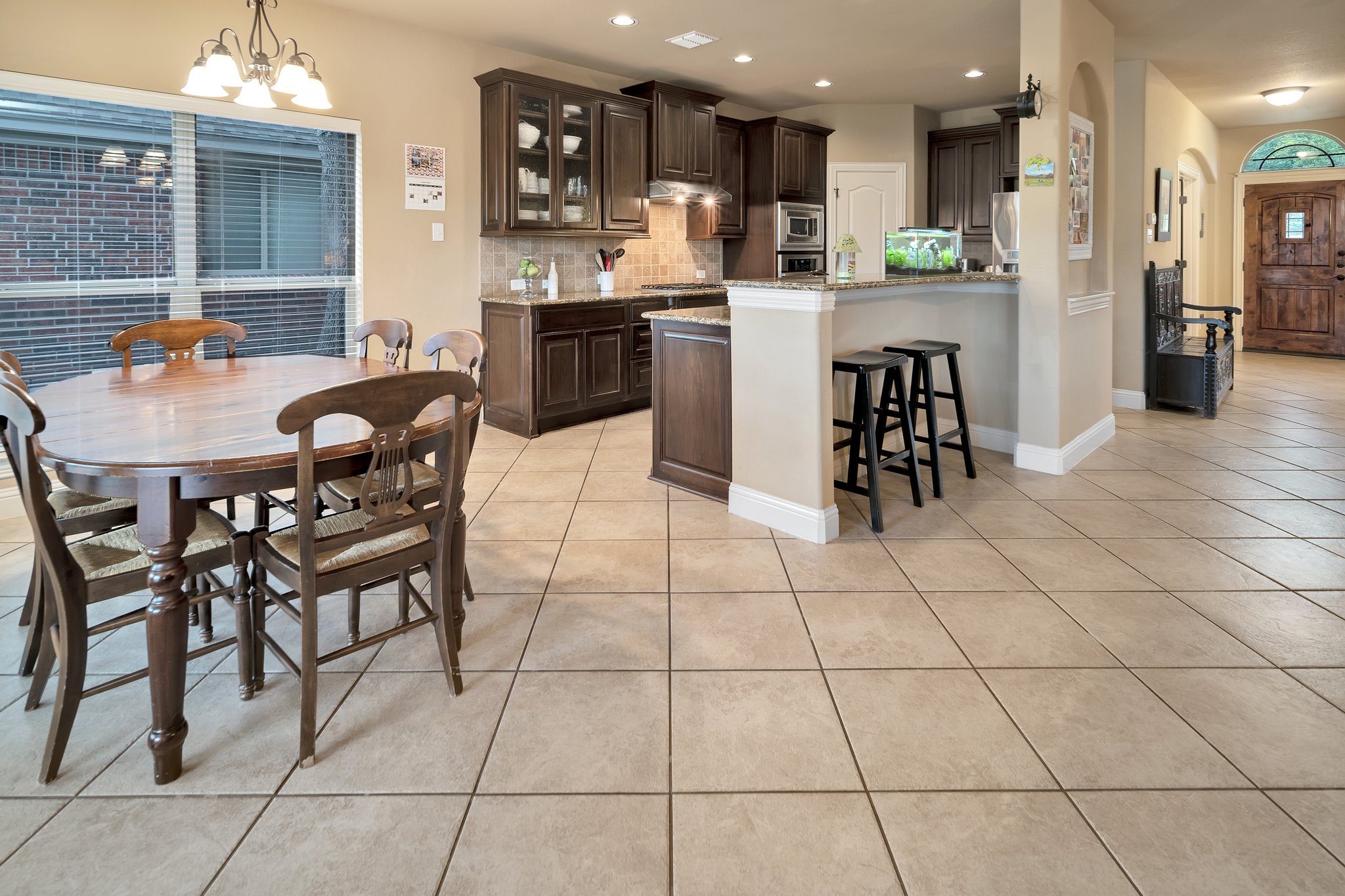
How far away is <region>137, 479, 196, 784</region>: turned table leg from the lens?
1732mm

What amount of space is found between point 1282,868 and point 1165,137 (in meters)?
6.73

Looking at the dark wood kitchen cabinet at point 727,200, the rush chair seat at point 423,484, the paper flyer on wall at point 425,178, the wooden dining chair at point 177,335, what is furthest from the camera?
the dark wood kitchen cabinet at point 727,200

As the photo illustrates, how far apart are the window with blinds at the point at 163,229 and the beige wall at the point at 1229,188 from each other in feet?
30.4

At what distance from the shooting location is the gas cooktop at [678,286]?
6.35 meters

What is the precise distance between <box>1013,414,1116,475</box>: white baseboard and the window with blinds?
407 cm

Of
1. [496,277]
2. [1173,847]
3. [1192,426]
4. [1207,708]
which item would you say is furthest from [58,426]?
[1192,426]

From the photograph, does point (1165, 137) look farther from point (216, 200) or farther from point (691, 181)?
point (216, 200)

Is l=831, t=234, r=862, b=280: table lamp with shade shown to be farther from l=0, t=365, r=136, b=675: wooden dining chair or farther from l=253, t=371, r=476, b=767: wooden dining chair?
l=0, t=365, r=136, b=675: wooden dining chair

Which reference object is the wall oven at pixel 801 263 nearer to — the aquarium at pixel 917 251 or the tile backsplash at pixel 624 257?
the tile backsplash at pixel 624 257

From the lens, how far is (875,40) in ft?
17.9

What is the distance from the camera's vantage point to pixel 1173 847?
1.55m

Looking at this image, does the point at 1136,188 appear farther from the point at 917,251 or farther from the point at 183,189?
the point at 183,189

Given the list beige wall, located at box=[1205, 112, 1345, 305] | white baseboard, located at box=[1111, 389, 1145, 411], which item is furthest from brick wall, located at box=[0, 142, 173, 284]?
beige wall, located at box=[1205, 112, 1345, 305]

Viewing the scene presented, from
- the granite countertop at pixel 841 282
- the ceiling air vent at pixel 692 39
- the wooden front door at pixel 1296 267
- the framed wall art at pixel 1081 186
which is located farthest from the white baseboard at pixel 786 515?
the wooden front door at pixel 1296 267
